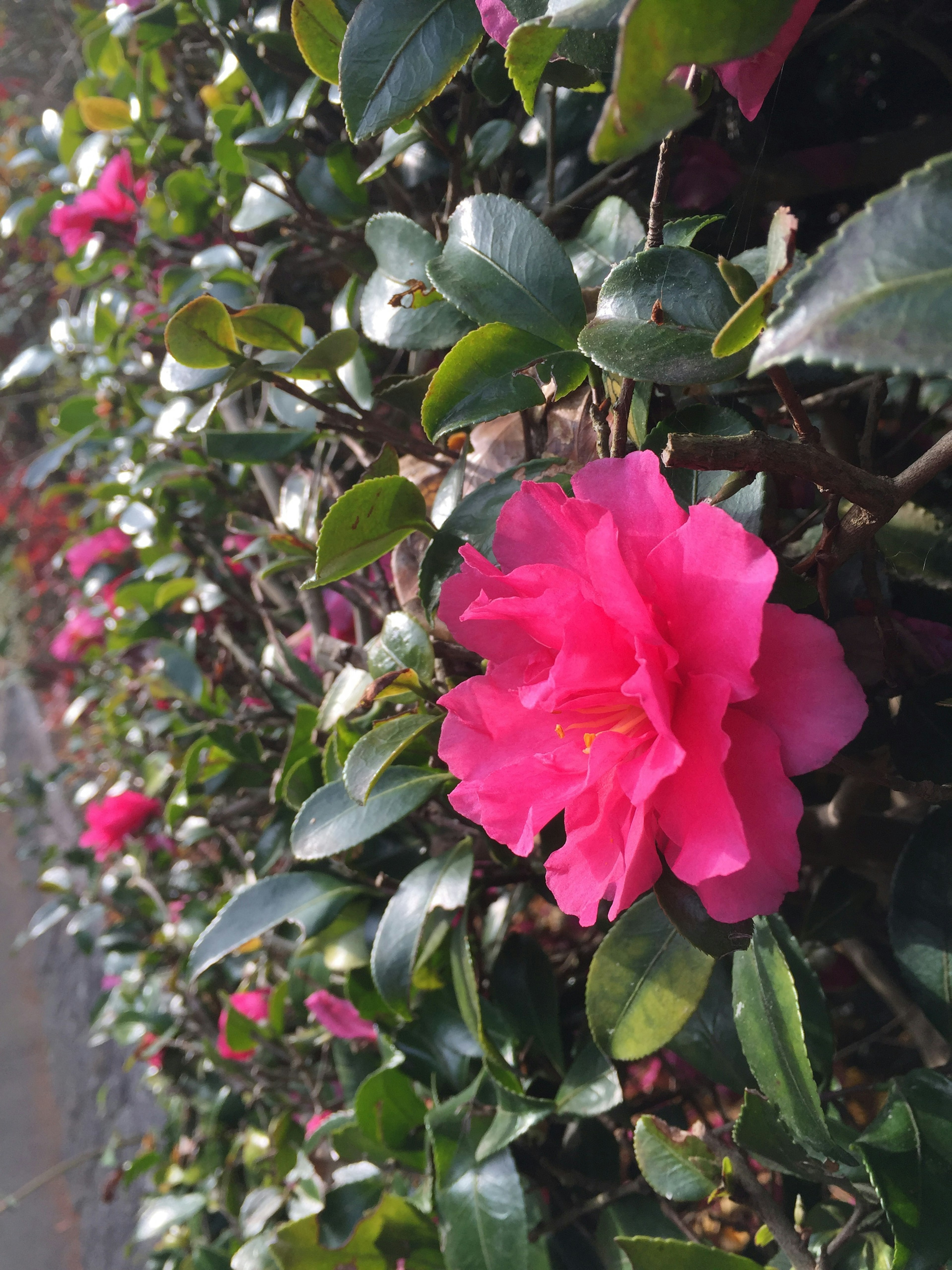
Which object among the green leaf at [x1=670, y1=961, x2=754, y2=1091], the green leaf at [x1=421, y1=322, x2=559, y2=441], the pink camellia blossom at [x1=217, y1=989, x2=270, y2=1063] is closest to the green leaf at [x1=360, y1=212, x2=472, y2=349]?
the green leaf at [x1=421, y1=322, x2=559, y2=441]

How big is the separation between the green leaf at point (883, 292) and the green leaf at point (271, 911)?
0.57 metres

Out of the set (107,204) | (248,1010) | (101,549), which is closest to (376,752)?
(248,1010)

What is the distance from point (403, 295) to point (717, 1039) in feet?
1.76

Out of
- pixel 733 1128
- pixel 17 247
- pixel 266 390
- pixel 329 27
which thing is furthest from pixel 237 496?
pixel 17 247

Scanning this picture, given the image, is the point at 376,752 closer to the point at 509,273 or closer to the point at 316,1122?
the point at 509,273

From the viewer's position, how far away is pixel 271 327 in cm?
60

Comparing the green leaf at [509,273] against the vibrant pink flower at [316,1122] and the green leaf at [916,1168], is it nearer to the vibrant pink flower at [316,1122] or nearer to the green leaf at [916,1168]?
the green leaf at [916,1168]

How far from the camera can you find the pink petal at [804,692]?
12.1 inches

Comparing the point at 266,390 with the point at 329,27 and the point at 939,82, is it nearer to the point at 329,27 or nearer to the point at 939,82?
the point at 329,27

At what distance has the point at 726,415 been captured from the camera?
15.0 inches

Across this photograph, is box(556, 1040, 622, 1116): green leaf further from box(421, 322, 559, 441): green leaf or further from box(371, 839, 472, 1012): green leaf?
box(421, 322, 559, 441): green leaf

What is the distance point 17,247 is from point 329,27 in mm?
2588

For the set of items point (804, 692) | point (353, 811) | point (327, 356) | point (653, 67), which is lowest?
point (353, 811)

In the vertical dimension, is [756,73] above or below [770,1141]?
above
